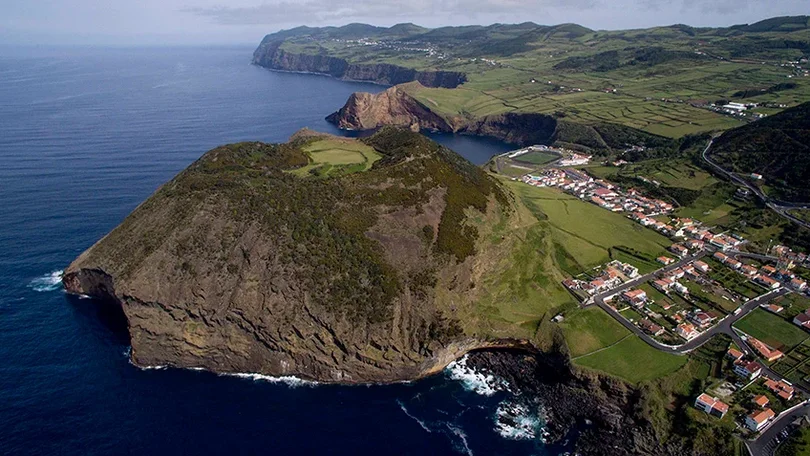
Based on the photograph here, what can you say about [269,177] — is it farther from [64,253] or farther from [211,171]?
[64,253]

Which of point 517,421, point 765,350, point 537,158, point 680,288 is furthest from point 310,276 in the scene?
point 537,158

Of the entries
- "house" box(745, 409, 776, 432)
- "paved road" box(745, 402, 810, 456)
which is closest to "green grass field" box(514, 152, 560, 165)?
"paved road" box(745, 402, 810, 456)

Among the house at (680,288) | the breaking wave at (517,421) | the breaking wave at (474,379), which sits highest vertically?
the house at (680,288)

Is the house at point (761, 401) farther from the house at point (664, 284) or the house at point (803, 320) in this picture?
the house at point (664, 284)

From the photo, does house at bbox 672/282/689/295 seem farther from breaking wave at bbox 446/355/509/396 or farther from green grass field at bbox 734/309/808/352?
breaking wave at bbox 446/355/509/396

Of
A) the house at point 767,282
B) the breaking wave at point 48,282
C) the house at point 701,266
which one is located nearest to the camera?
the house at point 767,282

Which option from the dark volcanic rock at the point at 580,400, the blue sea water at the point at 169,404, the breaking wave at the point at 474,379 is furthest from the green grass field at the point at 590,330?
the blue sea water at the point at 169,404

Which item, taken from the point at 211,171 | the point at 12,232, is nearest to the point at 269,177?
the point at 211,171
